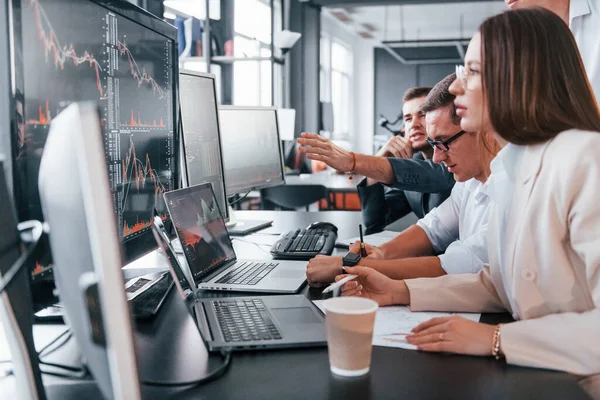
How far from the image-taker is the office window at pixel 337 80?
10.8 m

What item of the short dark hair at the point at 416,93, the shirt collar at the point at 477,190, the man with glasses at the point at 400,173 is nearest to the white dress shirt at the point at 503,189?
the shirt collar at the point at 477,190

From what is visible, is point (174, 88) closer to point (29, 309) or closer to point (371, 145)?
point (29, 309)

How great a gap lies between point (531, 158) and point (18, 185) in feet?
2.62

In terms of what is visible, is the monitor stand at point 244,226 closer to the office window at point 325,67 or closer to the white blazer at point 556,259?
the white blazer at point 556,259

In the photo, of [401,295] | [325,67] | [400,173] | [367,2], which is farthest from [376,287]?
[325,67]

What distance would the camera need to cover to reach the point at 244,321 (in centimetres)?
104

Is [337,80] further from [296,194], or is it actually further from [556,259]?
[556,259]

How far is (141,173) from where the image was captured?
126cm

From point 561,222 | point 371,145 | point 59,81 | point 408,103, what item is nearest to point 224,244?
point 59,81

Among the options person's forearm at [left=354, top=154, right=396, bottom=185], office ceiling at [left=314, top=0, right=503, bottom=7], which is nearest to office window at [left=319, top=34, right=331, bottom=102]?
office ceiling at [left=314, top=0, right=503, bottom=7]

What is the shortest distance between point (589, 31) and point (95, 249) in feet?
7.17

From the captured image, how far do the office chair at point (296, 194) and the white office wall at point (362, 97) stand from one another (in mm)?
8718

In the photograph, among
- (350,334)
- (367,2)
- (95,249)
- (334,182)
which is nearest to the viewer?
(95,249)

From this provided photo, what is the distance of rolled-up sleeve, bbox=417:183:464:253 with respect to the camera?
72.9 inches
